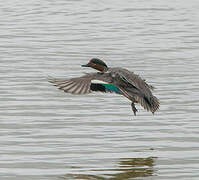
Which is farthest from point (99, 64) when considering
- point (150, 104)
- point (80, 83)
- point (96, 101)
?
point (96, 101)

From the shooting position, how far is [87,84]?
9.85 meters

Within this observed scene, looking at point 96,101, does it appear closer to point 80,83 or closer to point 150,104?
point 80,83

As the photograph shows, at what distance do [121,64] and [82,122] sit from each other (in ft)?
14.6

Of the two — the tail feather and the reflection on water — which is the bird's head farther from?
the reflection on water

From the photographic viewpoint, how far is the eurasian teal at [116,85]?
9.57m

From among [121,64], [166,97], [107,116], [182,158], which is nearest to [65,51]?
[121,64]

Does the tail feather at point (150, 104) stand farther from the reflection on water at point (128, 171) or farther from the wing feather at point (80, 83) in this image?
the reflection on water at point (128, 171)

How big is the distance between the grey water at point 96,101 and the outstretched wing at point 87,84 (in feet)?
1.82

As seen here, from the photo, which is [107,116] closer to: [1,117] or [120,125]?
[120,125]

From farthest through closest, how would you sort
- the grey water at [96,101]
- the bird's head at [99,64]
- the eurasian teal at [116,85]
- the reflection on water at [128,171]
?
the bird's head at [99,64], the eurasian teal at [116,85], the grey water at [96,101], the reflection on water at [128,171]

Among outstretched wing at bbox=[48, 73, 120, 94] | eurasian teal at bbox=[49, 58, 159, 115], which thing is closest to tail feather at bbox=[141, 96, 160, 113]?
eurasian teal at bbox=[49, 58, 159, 115]

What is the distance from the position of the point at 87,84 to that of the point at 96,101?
209 centimetres

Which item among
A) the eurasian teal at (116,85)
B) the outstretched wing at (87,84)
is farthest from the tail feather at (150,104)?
the outstretched wing at (87,84)

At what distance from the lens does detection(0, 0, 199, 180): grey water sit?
28.0ft
